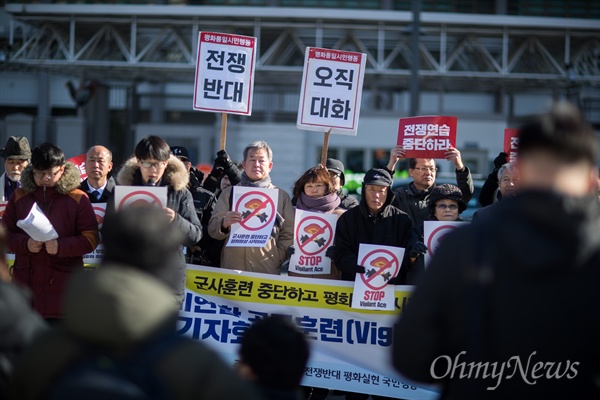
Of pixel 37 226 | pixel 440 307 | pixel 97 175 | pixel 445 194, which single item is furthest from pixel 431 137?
pixel 440 307

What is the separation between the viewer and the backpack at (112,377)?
7.81 ft

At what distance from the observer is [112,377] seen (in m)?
2.40

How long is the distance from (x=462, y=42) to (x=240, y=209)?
71.6 ft

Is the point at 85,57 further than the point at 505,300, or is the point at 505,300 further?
the point at 85,57

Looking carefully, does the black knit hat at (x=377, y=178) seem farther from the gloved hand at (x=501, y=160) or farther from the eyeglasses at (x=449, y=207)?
the gloved hand at (x=501, y=160)

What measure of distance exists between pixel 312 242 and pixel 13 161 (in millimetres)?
2873

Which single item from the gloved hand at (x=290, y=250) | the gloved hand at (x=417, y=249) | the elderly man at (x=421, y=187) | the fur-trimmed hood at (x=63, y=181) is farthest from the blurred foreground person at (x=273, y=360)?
the elderly man at (x=421, y=187)

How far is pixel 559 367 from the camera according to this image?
2.95 metres

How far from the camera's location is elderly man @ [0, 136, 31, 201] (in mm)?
7594

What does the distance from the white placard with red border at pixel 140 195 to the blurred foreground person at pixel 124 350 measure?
3.29m

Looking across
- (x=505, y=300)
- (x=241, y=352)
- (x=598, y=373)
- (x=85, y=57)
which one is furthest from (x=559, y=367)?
(x=85, y=57)

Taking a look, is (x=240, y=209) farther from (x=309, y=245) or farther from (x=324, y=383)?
(x=324, y=383)

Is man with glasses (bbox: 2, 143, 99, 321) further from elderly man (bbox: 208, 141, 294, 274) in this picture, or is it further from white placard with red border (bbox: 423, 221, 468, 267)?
white placard with red border (bbox: 423, 221, 468, 267)

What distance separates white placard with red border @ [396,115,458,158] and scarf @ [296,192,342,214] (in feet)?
3.34
